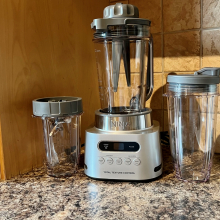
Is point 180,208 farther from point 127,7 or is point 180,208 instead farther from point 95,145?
point 127,7

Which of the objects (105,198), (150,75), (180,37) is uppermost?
(180,37)

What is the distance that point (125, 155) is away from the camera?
615 mm

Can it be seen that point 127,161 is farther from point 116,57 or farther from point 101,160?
point 116,57

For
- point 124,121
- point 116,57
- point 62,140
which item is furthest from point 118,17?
point 62,140

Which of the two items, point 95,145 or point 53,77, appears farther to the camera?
point 53,77

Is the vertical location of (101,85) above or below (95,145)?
above

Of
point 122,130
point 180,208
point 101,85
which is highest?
point 101,85

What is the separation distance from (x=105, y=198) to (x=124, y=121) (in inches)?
7.0

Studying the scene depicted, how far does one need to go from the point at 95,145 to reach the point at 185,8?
0.50 metres

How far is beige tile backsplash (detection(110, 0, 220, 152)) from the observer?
2.57 feet

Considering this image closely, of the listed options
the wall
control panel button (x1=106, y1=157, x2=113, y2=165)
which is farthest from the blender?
the wall

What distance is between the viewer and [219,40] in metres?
0.77

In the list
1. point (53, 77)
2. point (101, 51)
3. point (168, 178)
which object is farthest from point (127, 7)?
point (168, 178)

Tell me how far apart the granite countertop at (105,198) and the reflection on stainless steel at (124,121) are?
13 centimetres
